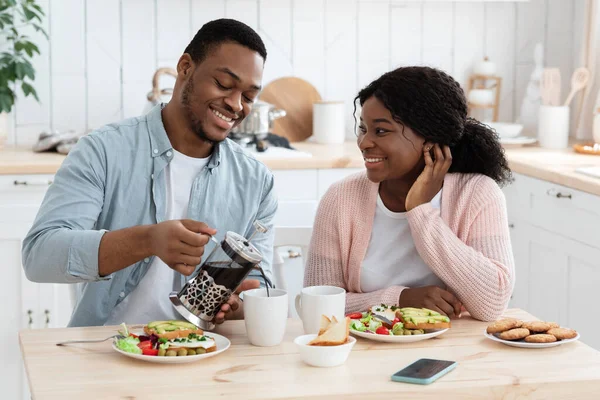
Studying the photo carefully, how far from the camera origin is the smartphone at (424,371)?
1.44m

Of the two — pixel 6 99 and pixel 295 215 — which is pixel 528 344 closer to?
pixel 295 215

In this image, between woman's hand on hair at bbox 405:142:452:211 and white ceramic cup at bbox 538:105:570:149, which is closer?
woman's hand on hair at bbox 405:142:452:211

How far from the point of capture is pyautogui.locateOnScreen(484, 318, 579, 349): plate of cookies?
1632mm

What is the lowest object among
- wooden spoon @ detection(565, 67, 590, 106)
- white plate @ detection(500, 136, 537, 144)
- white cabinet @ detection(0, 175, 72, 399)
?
white cabinet @ detection(0, 175, 72, 399)

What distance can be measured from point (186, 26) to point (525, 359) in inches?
106

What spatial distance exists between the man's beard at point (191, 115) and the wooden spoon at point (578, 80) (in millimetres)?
2335

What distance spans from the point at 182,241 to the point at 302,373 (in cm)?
31

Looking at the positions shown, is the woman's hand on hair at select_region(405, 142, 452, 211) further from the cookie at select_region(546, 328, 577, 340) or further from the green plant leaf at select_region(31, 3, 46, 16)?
the green plant leaf at select_region(31, 3, 46, 16)

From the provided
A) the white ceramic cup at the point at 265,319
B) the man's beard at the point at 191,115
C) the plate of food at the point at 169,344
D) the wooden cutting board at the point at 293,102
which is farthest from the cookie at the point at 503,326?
the wooden cutting board at the point at 293,102

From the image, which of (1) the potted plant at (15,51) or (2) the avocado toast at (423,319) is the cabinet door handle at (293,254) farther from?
(1) the potted plant at (15,51)

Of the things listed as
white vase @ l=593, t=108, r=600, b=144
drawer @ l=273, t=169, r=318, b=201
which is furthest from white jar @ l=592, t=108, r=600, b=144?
drawer @ l=273, t=169, r=318, b=201

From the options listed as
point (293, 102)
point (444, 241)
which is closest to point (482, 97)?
point (293, 102)

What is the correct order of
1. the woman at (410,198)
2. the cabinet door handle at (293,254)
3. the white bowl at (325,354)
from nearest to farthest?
the white bowl at (325,354) < the woman at (410,198) < the cabinet door handle at (293,254)

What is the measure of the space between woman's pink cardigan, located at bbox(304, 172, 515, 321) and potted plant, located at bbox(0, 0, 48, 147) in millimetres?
1876
